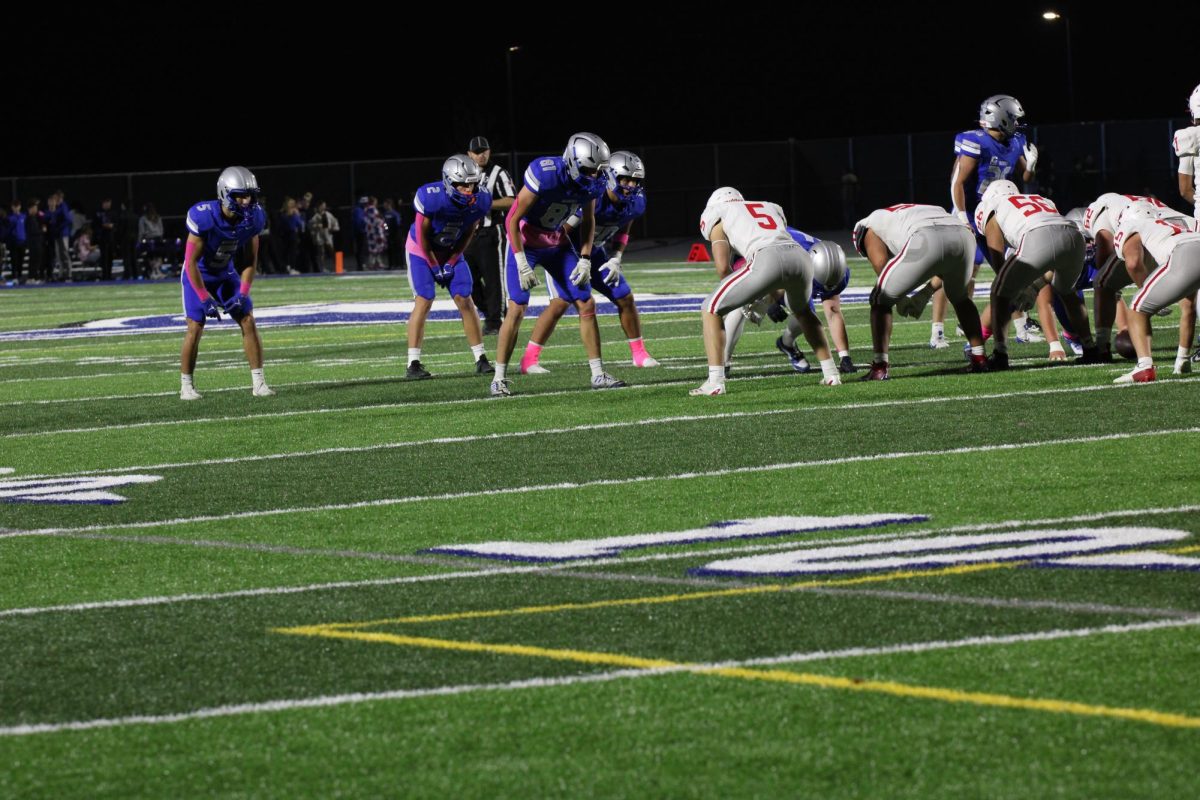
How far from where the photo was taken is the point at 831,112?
2229 inches

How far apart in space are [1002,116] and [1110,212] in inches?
107

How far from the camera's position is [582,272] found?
44.2 feet

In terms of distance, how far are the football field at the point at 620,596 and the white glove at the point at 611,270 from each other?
1953 mm

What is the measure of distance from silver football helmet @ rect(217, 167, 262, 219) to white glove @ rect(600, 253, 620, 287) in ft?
8.06

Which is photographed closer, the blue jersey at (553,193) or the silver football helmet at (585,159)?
the silver football helmet at (585,159)

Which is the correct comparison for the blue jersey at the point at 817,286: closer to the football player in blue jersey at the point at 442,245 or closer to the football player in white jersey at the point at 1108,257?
the football player in white jersey at the point at 1108,257

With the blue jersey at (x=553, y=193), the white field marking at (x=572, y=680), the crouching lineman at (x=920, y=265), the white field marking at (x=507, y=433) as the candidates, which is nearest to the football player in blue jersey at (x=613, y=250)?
the blue jersey at (x=553, y=193)

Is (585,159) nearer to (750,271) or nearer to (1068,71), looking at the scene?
(750,271)

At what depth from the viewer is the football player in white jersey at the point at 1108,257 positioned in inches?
468

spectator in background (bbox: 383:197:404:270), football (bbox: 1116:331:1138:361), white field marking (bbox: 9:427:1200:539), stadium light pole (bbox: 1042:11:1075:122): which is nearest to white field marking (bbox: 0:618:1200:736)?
white field marking (bbox: 9:427:1200:539)

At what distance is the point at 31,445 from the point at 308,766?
760 cm

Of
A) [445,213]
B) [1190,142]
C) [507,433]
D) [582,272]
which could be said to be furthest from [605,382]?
[1190,142]

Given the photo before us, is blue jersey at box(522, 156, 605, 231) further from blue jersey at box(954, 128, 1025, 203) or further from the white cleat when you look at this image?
blue jersey at box(954, 128, 1025, 203)

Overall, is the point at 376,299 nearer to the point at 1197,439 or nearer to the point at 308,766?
the point at 1197,439
